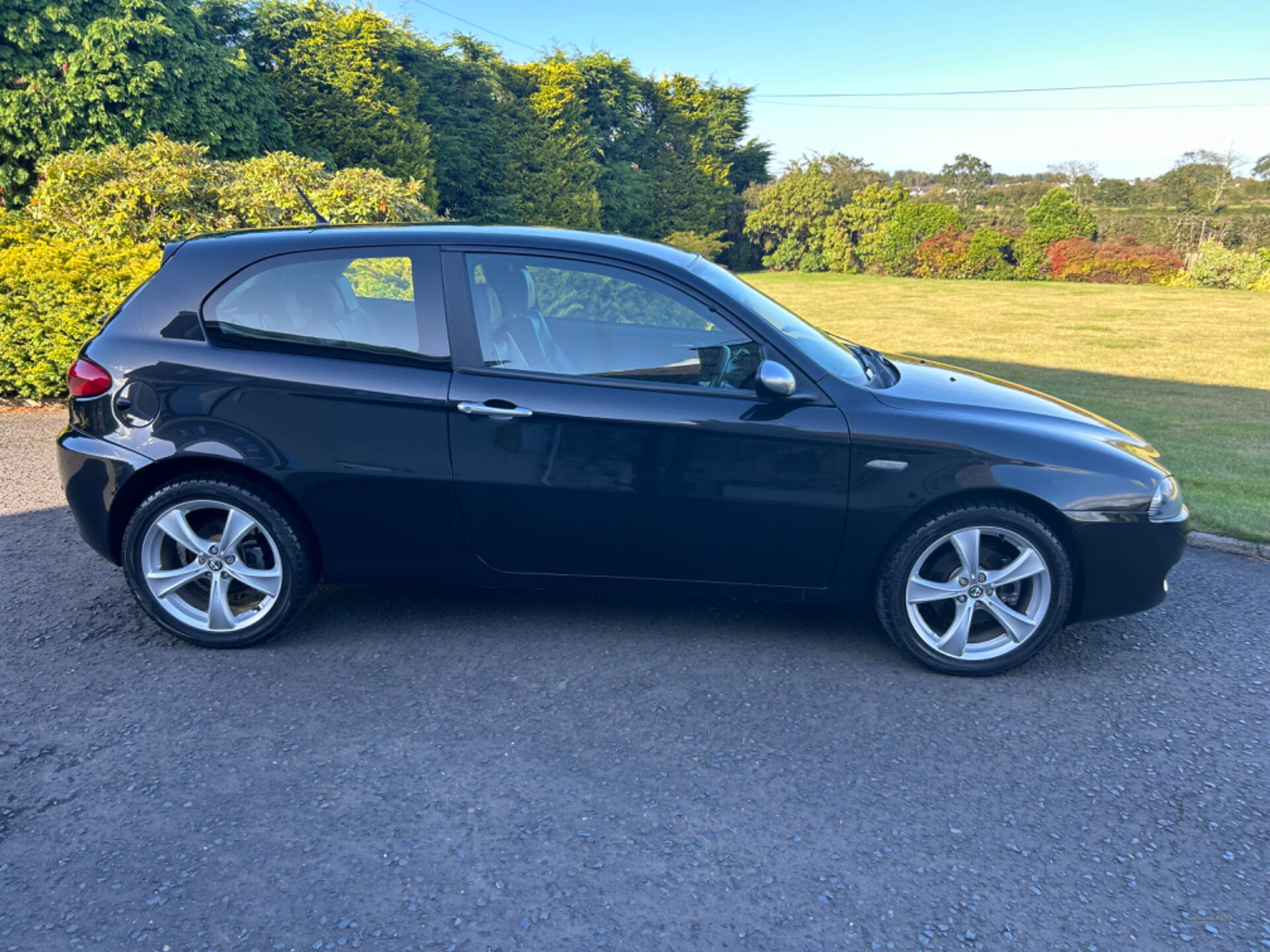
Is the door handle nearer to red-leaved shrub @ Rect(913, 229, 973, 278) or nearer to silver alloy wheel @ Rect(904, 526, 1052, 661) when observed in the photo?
silver alloy wheel @ Rect(904, 526, 1052, 661)

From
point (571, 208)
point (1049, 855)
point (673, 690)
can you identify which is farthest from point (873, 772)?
point (571, 208)

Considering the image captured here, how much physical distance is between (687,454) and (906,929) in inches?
70.6

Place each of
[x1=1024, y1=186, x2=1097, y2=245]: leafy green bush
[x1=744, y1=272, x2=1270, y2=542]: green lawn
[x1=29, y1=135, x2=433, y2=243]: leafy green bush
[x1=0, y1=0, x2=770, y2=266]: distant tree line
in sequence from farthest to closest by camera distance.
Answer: [x1=1024, y1=186, x2=1097, y2=245]: leafy green bush < [x1=0, y1=0, x2=770, y2=266]: distant tree line < [x1=29, y1=135, x2=433, y2=243]: leafy green bush < [x1=744, y1=272, x2=1270, y2=542]: green lawn

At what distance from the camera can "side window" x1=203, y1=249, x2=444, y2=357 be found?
367cm

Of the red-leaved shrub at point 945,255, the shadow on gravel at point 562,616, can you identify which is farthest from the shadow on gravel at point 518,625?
the red-leaved shrub at point 945,255

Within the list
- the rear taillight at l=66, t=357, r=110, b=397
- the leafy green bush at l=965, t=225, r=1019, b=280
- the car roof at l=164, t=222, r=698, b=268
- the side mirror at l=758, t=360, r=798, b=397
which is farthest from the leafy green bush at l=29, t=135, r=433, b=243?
the leafy green bush at l=965, t=225, r=1019, b=280

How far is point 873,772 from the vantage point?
300 centimetres

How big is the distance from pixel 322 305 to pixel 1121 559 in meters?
3.33

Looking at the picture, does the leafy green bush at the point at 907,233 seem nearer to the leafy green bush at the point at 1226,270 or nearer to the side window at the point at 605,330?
the leafy green bush at the point at 1226,270

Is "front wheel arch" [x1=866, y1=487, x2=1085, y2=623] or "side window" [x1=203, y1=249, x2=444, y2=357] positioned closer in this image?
"front wheel arch" [x1=866, y1=487, x2=1085, y2=623]

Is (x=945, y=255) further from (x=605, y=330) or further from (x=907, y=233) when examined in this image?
(x=605, y=330)

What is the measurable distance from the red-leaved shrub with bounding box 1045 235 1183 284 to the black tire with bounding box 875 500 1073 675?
31120 mm

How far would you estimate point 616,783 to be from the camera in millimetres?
2916

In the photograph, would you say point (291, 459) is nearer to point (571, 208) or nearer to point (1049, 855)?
point (1049, 855)
